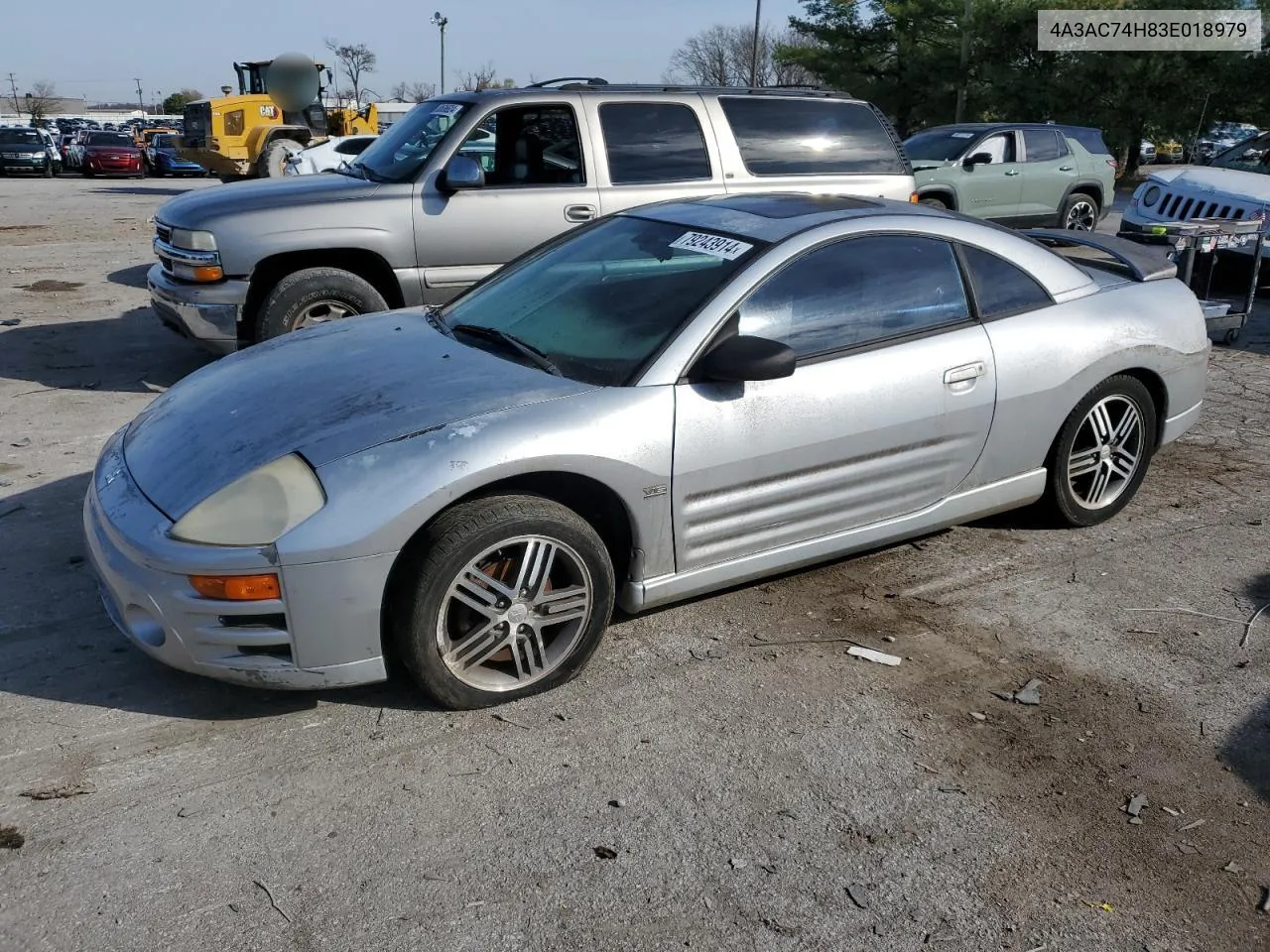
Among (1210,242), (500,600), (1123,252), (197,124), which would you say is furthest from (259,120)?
(500,600)

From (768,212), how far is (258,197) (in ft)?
12.8

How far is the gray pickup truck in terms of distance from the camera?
21.8ft

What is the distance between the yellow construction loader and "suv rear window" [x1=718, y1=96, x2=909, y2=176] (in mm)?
15168

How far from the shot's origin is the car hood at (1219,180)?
9.79 meters

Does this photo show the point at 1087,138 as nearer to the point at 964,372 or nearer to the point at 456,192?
the point at 456,192

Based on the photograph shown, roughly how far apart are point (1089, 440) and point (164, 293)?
18.0 feet

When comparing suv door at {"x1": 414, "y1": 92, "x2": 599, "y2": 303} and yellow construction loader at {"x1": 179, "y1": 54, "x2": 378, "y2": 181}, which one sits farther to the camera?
yellow construction loader at {"x1": 179, "y1": 54, "x2": 378, "y2": 181}

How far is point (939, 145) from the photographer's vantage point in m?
14.2

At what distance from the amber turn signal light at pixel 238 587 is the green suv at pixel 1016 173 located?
11.7 meters

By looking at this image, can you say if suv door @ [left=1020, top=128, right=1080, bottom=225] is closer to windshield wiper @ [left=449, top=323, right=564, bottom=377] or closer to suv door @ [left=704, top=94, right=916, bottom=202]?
suv door @ [left=704, top=94, right=916, bottom=202]

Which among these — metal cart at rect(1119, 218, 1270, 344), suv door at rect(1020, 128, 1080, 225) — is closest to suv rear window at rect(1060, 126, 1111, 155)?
suv door at rect(1020, 128, 1080, 225)

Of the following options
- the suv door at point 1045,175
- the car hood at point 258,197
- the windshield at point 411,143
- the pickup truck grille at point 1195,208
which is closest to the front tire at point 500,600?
the car hood at point 258,197

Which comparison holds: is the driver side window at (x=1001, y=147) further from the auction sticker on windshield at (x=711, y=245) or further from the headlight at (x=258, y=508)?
the headlight at (x=258, y=508)

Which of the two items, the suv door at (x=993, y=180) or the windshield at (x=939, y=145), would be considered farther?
the windshield at (x=939, y=145)
